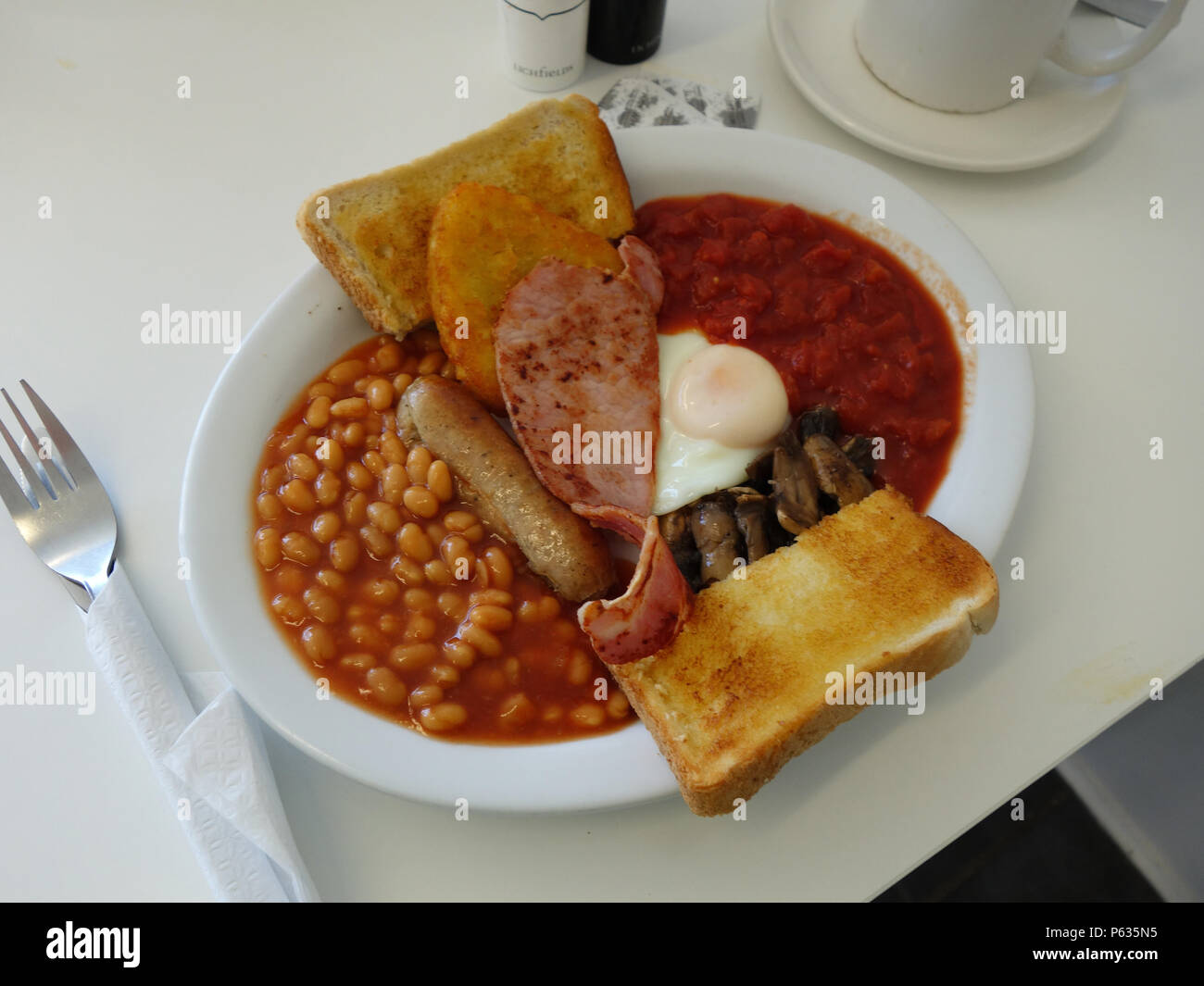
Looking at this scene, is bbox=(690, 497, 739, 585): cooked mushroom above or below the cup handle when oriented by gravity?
below

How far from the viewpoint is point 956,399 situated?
2.47 m

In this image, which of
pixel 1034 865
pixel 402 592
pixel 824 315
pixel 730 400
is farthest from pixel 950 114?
pixel 1034 865

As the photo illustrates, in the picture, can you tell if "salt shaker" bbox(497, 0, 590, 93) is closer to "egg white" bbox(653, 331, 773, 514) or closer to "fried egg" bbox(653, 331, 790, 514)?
"fried egg" bbox(653, 331, 790, 514)

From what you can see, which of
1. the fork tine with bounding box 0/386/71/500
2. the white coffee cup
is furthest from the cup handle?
the fork tine with bounding box 0/386/71/500

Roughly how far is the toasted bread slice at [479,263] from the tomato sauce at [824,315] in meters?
0.43

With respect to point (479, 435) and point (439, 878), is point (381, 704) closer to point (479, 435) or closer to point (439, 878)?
point (439, 878)

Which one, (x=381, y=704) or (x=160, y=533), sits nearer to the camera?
(x=381, y=704)

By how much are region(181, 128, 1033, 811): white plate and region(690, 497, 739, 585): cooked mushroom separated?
1.42ft

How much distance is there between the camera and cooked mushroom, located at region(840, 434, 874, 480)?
2.38m

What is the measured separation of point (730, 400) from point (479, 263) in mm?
772

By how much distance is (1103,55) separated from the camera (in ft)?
9.48

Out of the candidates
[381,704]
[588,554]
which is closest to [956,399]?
[588,554]

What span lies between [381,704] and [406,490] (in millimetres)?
553

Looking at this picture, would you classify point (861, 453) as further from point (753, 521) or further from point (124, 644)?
point (124, 644)
